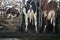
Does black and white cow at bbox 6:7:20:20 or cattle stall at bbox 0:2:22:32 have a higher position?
black and white cow at bbox 6:7:20:20

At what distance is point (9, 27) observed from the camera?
277 centimetres

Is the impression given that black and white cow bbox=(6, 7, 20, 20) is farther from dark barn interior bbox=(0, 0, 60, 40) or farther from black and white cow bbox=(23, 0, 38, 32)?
black and white cow bbox=(23, 0, 38, 32)

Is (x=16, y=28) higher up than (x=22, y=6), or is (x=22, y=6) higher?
(x=22, y=6)

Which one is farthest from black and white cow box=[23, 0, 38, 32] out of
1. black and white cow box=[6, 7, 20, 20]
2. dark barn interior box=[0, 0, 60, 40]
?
black and white cow box=[6, 7, 20, 20]

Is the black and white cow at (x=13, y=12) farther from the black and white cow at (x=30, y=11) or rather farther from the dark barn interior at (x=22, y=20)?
the black and white cow at (x=30, y=11)

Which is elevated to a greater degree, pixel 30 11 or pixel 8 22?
pixel 30 11

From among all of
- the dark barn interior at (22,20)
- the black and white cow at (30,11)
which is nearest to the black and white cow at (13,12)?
the dark barn interior at (22,20)

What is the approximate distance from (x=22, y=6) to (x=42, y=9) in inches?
10.9

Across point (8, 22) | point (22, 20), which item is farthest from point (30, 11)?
point (8, 22)

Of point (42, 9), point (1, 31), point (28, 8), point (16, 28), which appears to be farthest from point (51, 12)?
point (1, 31)

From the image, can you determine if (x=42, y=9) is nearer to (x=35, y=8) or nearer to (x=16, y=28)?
(x=35, y=8)

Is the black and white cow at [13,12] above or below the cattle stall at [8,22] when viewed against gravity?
above

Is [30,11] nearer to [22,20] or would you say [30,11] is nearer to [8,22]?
[22,20]

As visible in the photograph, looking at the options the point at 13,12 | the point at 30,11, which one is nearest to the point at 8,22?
the point at 13,12
